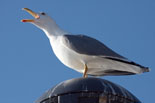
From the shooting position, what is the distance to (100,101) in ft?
20.0

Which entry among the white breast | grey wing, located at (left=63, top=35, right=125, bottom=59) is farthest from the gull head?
the white breast

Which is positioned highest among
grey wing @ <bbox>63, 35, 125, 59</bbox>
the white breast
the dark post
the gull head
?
the gull head

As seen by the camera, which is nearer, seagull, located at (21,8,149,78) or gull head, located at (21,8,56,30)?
Answer: seagull, located at (21,8,149,78)

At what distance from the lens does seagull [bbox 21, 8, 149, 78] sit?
8125 millimetres

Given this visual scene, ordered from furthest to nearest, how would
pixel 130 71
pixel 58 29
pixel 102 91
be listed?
pixel 58 29 → pixel 130 71 → pixel 102 91

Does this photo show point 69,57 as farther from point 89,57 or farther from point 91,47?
point 91,47

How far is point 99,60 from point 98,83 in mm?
2040

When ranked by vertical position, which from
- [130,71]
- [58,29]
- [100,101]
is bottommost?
[100,101]

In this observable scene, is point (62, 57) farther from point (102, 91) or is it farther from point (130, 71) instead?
point (102, 91)

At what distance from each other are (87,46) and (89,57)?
36 cm

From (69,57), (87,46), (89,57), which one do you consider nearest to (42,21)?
(87,46)

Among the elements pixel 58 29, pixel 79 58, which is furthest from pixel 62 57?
pixel 58 29

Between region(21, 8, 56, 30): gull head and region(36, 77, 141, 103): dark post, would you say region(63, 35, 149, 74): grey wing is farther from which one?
region(36, 77, 141, 103): dark post

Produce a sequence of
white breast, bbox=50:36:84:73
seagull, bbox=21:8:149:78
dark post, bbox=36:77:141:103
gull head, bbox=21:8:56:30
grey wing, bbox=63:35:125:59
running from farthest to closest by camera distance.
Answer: gull head, bbox=21:8:56:30
grey wing, bbox=63:35:125:59
white breast, bbox=50:36:84:73
seagull, bbox=21:8:149:78
dark post, bbox=36:77:141:103
